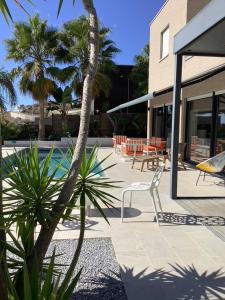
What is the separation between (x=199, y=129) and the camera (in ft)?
46.6

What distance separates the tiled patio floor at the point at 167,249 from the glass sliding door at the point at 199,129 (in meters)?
5.53

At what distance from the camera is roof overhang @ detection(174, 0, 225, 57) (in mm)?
6039

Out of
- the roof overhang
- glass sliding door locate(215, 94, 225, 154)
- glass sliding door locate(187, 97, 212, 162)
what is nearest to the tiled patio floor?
the roof overhang

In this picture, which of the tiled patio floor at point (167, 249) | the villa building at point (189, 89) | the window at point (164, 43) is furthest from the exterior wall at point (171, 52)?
the tiled patio floor at point (167, 249)

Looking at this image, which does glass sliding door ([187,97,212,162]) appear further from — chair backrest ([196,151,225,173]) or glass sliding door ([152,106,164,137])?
glass sliding door ([152,106,164,137])

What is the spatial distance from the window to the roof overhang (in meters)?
9.28

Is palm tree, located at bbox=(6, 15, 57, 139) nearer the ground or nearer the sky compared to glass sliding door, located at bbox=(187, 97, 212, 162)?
nearer the sky

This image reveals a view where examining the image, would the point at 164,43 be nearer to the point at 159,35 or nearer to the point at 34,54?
the point at 159,35

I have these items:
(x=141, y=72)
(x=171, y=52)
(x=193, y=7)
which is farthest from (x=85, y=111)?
(x=141, y=72)

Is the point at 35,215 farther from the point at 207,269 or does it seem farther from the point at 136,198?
the point at 136,198

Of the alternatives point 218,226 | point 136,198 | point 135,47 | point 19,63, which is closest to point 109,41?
point 135,47

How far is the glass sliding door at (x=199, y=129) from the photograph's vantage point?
1328 centimetres

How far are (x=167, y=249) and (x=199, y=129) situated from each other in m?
9.66

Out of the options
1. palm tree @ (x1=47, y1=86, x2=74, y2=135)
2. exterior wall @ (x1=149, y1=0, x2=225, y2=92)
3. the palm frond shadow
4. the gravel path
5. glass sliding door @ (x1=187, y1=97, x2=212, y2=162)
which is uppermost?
exterior wall @ (x1=149, y1=0, x2=225, y2=92)
